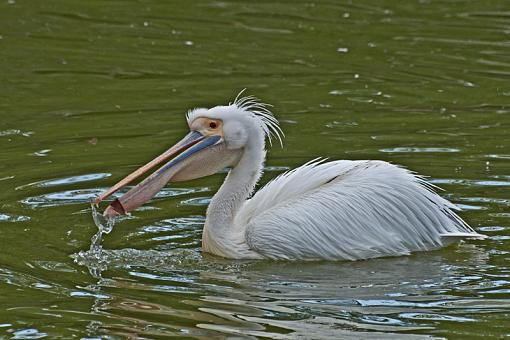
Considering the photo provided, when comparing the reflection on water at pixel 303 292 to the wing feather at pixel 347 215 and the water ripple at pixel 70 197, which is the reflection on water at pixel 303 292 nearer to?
the wing feather at pixel 347 215

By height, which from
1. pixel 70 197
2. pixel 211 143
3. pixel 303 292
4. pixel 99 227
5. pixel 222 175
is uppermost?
pixel 211 143

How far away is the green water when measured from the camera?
571 cm

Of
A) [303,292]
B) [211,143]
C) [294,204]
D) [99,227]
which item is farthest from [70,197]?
[303,292]

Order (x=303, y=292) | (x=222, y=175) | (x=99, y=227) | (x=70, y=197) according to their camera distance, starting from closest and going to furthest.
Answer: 1. (x=303, y=292)
2. (x=99, y=227)
3. (x=70, y=197)
4. (x=222, y=175)

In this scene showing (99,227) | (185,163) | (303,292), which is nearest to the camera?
(303,292)

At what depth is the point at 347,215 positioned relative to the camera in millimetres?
6637

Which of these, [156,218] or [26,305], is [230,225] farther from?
[26,305]

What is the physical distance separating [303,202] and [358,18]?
6217 mm

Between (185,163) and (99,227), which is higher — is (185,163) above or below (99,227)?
above

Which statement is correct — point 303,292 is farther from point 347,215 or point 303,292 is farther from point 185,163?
point 185,163

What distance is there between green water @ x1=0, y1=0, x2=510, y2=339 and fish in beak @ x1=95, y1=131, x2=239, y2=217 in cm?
27

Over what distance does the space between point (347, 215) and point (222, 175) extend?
1816 millimetres

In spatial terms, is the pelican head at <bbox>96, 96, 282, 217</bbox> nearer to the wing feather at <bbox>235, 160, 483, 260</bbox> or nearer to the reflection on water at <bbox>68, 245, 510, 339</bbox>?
the wing feather at <bbox>235, 160, 483, 260</bbox>

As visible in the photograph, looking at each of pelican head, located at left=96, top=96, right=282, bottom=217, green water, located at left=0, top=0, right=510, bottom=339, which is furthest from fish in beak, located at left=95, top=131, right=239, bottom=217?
green water, located at left=0, top=0, right=510, bottom=339
